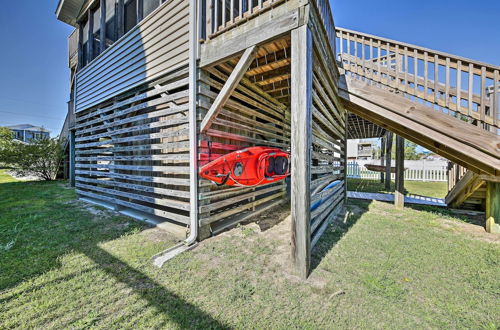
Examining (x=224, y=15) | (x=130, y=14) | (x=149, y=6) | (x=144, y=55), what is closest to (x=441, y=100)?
(x=224, y=15)

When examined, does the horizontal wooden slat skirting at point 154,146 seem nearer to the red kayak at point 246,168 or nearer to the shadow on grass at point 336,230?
the red kayak at point 246,168

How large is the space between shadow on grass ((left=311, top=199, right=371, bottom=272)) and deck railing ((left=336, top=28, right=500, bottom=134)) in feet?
7.90

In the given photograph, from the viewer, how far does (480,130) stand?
2.66 meters

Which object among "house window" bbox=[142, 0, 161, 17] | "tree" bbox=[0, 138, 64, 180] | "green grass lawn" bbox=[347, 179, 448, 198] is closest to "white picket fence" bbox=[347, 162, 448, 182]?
"green grass lawn" bbox=[347, 179, 448, 198]

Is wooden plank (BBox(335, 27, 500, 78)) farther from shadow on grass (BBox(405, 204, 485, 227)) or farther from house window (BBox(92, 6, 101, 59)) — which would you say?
house window (BBox(92, 6, 101, 59))

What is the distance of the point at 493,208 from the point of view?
A: 333cm

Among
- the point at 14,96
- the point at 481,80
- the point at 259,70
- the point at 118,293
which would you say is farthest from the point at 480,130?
the point at 14,96

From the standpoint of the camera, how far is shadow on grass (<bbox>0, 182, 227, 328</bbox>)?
171 centimetres

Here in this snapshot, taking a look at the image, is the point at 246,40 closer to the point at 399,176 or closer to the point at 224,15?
the point at 224,15

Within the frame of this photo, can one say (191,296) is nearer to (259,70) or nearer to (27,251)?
(27,251)

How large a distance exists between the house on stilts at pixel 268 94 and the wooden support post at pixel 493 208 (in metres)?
0.02

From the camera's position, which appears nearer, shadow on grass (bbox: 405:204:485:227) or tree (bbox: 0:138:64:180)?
shadow on grass (bbox: 405:204:485:227)

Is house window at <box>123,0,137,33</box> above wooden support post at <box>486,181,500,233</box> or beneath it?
above

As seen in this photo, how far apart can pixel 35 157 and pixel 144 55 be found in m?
10.5
